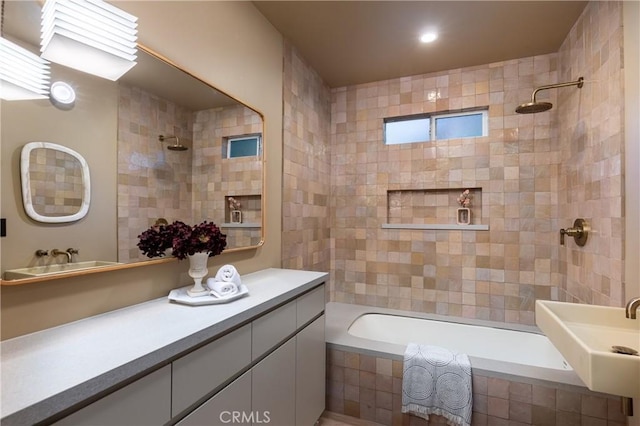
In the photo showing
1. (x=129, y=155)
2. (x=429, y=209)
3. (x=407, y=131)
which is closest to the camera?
(x=129, y=155)

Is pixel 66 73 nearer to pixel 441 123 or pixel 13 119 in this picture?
pixel 13 119

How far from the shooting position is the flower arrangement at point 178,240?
49.6 inches

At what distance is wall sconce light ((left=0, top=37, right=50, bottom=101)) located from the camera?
0.84 metres

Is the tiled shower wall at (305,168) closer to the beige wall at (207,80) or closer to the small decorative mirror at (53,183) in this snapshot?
the beige wall at (207,80)

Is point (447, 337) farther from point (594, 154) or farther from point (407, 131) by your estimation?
point (407, 131)

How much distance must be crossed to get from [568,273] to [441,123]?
64.7 inches

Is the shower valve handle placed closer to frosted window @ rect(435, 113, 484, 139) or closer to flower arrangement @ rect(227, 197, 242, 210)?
frosted window @ rect(435, 113, 484, 139)

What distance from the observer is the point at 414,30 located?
2262mm

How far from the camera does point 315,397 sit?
183 cm

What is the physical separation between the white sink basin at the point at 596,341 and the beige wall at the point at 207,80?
1584mm

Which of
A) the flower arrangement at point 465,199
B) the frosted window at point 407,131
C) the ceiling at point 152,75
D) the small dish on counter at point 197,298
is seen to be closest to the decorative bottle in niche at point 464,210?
the flower arrangement at point 465,199

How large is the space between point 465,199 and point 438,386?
5.34 ft

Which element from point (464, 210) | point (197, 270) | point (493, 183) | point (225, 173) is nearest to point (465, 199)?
point (464, 210)

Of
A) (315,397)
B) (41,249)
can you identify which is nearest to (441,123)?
(315,397)
